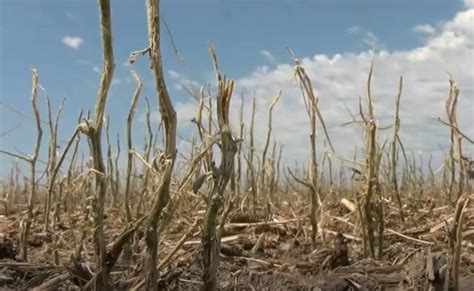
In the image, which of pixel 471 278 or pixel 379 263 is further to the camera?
pixel 379 263

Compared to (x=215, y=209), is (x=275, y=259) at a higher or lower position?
lower

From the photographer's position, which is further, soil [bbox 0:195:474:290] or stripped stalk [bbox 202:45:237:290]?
soil [bbox 0:195:474:290]

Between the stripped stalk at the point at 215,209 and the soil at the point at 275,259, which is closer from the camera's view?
the stripped stalk at the point at 215,209

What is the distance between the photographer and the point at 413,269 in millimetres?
3666

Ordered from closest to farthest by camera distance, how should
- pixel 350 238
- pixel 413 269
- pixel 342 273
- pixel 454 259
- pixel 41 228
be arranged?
pixel 454 259
pixel 413 269
pixel 342 273
pixel 350 238
pixel 41 228

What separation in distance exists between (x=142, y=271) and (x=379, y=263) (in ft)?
5.15

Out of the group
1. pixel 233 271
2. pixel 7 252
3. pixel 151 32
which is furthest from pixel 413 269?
pixel 7 252

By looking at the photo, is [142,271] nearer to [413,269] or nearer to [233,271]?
[233,271]

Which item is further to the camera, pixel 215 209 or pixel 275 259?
pixel 275 259

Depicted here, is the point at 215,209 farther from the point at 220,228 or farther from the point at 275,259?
the point at 275,259

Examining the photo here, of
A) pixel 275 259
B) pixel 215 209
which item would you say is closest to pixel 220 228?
pixel 215 209

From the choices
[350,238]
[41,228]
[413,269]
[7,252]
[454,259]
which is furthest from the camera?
[41,228]

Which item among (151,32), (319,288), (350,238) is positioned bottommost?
(319,288)

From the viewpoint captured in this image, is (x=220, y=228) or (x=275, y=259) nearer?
(x=220, y=228)
